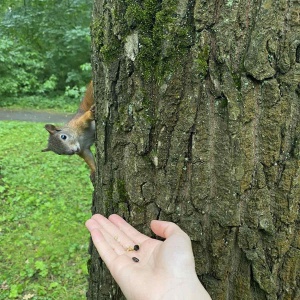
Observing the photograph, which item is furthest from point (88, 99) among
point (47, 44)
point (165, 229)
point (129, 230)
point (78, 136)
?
point (47, 44)

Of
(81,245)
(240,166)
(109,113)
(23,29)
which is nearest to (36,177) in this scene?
(81,245)

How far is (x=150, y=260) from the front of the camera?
1.65 m

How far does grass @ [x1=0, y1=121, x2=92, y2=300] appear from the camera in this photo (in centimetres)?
382

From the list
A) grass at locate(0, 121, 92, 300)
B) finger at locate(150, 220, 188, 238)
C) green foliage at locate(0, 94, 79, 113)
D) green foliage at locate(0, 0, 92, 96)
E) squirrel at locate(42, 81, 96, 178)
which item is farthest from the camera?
green foliage at locate(0, 0, 92, 96)

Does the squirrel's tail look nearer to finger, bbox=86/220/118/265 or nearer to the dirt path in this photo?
finger, bbox=86/220/118/265

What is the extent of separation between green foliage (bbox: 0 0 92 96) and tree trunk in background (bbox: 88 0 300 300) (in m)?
13.1

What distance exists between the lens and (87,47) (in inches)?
583

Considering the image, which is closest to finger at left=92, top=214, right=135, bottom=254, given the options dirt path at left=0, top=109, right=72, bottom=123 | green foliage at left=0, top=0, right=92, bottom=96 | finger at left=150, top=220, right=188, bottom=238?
finger at left=150, top=220, right=188, bottom=238

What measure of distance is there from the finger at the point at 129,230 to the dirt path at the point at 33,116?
34.3 ft

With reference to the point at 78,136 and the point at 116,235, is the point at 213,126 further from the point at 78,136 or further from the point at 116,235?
the point at 78,136

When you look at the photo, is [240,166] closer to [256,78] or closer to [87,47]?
[256,78]

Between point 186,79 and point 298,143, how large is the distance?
1.67 feet

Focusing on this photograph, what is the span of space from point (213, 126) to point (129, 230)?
629mm

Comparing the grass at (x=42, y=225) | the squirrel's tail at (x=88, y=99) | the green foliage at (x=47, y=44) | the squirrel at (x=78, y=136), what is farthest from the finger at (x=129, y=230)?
the green foliage at (x=47, y=44)
